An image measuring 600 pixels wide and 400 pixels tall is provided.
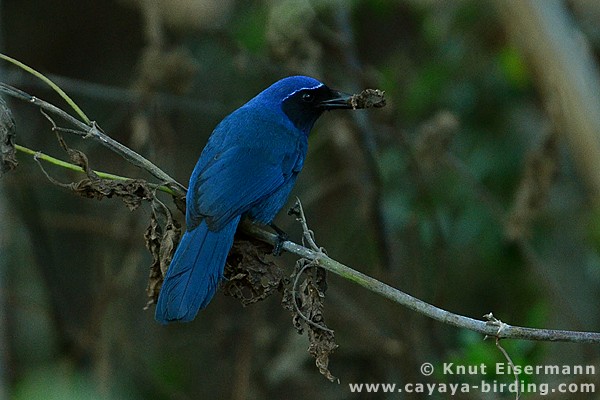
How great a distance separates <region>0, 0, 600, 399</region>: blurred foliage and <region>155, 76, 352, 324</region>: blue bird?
0.95 meters

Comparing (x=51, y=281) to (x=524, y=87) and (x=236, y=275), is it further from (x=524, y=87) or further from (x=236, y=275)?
(x=524, y=87)

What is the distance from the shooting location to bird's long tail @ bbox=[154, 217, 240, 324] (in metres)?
3.11

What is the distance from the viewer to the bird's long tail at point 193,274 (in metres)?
3.11

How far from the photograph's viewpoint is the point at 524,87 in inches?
239

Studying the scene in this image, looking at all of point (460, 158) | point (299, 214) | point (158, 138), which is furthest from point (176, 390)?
point (299, 214)

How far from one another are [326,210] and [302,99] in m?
3.39

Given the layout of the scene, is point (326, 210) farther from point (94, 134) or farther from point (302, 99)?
point (94, 134)

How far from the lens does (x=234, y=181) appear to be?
3691 millimetres

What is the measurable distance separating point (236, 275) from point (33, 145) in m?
3.81

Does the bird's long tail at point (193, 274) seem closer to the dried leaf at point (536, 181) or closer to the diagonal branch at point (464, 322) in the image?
the diagonal branch at point (464, 322)

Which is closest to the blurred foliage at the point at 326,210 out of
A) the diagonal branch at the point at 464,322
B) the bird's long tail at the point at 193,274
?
the bird's long tail at the point at 193,274

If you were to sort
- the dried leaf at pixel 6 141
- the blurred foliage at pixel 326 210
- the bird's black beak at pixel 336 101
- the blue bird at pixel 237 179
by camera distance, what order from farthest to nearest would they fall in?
the blurred foliage at pixel 326 210 → the bird's black beak at pixel 336 101 → the blue bird at pixel 237 179 → the dried leaf at pixel 6 141

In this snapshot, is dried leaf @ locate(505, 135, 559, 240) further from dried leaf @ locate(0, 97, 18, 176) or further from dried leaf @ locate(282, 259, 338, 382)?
dried leaf @ locate(0, 97, 18, 176)

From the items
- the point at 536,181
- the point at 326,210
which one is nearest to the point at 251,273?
the point at 536,181
